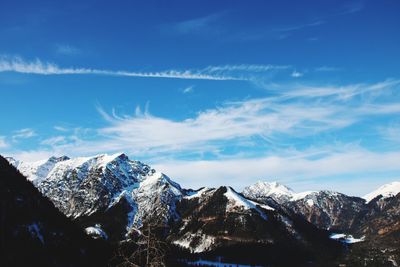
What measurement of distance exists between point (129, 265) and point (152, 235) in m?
1.98

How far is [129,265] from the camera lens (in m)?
22.4

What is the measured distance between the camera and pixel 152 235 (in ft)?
71.1

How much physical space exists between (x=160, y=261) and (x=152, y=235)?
116cm

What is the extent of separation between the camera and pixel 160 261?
21.2 metres

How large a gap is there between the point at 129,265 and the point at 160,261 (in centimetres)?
192
